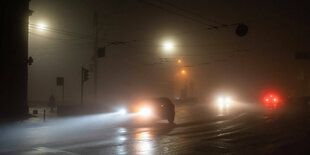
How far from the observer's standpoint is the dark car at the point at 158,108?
2320 cm

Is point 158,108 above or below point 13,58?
below

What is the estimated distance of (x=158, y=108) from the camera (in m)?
23.5

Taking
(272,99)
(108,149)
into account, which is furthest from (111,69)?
(108,149)

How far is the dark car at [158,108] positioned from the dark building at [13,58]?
9.56 metres

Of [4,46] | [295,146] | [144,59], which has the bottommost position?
[295,146]

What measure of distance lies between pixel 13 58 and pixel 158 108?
11.7m

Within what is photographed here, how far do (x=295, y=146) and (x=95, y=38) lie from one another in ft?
69.4

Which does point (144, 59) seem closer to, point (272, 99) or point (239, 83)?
point (272, 99)

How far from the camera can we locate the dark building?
25984mm

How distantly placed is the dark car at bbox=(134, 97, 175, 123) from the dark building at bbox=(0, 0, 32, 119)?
9556 mm

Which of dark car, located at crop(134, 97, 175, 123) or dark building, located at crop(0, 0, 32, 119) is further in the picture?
dark building, located at crop(0, 0, 32, 119)

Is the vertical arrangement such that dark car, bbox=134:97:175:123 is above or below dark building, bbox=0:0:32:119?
below

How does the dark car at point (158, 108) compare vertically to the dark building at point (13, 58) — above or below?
below

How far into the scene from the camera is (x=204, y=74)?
102312 mm
